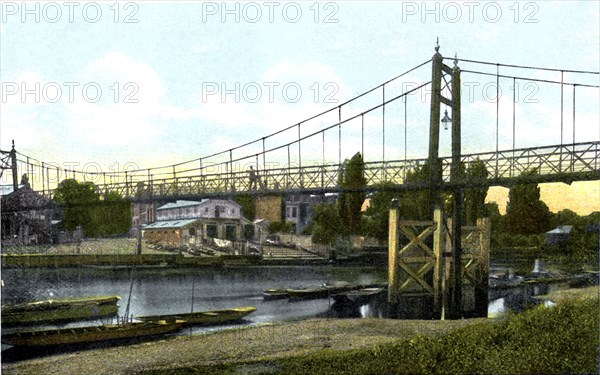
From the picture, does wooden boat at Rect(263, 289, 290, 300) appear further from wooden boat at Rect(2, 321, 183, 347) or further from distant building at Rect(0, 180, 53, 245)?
distant building at Rect(0, 180, 53, 245)

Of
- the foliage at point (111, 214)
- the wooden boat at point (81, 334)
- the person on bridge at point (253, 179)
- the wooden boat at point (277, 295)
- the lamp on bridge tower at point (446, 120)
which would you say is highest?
the lamp on bridge tower at point (446, 120)

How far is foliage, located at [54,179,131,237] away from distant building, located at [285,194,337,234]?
245 inches

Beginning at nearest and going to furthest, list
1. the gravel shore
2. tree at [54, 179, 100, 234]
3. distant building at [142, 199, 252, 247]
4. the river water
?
the gravel shore < tree at [54, 179, 100, 234] < distant building at [142, 199, 252, 247] < the river water

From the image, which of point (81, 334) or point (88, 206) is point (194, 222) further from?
point (81, 334)

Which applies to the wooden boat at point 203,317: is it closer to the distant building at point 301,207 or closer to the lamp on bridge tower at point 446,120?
the distant building at point 301,207

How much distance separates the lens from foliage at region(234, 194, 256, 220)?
2286cm

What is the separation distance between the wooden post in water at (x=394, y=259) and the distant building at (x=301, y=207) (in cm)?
254

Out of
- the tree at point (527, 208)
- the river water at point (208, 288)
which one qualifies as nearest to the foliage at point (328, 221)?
the river water at point (208, 288)

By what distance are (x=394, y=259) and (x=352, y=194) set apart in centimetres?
307

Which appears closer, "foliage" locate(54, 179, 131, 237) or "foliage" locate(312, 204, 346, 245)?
"foliage" locate(54, 179, 131, 237)

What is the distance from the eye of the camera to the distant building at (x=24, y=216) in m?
18.4

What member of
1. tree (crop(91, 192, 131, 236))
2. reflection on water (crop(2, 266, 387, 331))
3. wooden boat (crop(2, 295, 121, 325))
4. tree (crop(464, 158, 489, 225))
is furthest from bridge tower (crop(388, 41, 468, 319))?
wooden boat (crop(2, 295, 121, 325))

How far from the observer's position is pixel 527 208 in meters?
20.2

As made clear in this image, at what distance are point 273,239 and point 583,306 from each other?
45.8 feet
